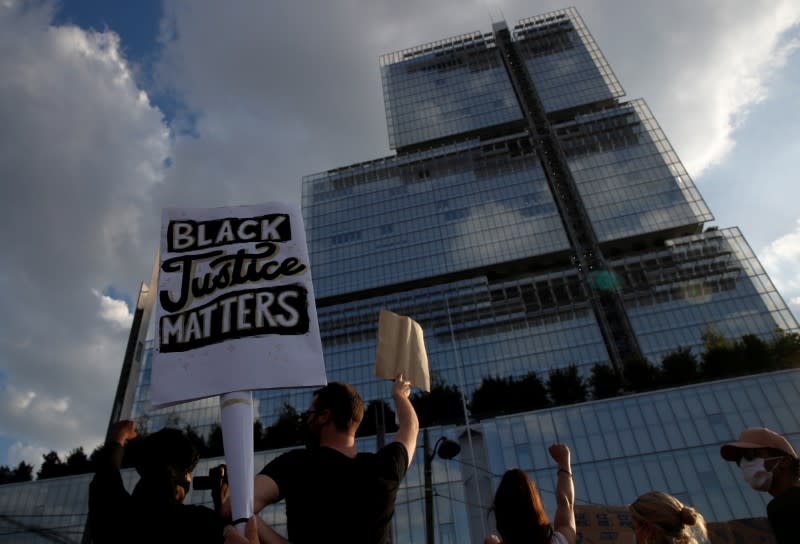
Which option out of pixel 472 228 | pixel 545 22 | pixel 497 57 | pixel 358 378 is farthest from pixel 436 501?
pixel 545 22

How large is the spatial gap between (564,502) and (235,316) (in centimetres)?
265

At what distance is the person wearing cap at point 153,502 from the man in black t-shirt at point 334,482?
368mm

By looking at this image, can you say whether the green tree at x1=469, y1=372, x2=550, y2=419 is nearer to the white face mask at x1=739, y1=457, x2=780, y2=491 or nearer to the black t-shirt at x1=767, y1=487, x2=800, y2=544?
the white face mask at x1=739, y1=457, x2=780, y2=491

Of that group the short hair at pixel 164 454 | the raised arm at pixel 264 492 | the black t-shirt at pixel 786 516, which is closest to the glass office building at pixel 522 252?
the black t-shirt at pixel 786 516

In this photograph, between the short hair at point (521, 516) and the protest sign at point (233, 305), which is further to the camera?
the short hair at point (521, 516)

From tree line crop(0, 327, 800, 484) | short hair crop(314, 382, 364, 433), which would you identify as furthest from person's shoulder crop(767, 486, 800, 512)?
tree line crop(0, 327, 800, 484)

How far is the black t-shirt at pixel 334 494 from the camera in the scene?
100 inches

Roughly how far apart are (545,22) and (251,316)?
4441 inches

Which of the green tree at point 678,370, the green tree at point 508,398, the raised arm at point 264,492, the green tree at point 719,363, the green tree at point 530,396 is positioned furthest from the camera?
the green tree at point 508,398

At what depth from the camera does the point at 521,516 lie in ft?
9.89

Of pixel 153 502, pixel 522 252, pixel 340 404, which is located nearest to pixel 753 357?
pixel 522 252

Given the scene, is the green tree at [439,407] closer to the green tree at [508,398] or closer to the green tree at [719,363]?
the green tree at [508,398]

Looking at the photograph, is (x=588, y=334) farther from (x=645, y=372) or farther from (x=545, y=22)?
(x=545, y=22)

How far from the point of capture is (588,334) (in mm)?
63000
